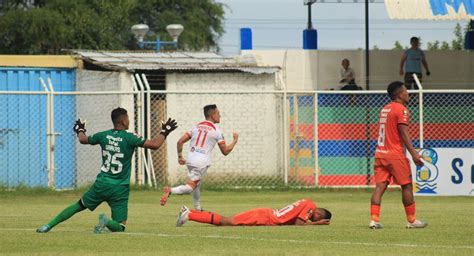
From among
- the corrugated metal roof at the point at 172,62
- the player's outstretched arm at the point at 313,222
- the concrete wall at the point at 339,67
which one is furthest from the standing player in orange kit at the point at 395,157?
the concrete wall at the point at 339,67

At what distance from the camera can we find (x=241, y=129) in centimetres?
3159

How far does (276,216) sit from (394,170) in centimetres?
167

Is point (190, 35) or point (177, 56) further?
point (190, 35)

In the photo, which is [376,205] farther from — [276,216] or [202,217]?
[202,217]

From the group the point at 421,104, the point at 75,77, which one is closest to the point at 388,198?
the point at 421,104

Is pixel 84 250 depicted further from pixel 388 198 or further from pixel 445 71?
pixel 445 71

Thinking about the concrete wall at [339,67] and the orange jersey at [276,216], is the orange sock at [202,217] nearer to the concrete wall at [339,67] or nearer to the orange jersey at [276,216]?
the orange jersey at [276,216]

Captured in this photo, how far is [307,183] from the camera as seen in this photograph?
30.7 metres

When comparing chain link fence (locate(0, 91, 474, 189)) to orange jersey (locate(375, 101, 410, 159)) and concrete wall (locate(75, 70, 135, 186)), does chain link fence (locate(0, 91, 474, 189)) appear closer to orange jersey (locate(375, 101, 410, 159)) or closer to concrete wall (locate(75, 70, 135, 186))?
concrete wall (locate(75, 70, 135, 186))

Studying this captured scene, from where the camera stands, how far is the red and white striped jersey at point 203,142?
20.6m

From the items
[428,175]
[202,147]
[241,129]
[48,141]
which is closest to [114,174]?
[202,147]

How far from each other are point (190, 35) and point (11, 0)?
1226 cm

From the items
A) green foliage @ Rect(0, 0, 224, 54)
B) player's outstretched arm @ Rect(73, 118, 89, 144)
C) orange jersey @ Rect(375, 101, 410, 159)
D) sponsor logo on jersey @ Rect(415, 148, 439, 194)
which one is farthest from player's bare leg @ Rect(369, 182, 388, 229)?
green foliage @ Rect(0, 0, 224, 54)

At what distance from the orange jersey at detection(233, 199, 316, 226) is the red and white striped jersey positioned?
254 cm
